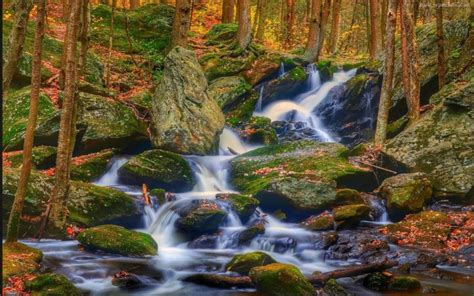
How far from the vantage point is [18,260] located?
7949 mm

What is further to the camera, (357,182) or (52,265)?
(357,182)

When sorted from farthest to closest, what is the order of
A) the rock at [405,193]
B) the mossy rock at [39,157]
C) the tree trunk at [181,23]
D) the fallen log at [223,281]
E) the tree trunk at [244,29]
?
1. the tree trunk at [244,29]
2. the tree trunk at [181,23]
3. the mossy rock at [39,157]
4. the rock at [405,193]
5. the fallen log at [223,281]

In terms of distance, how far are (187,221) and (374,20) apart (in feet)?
56.9

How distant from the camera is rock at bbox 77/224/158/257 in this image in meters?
9.66

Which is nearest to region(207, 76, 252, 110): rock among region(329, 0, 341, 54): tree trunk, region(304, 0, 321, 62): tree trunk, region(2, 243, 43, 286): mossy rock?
region(304, 0, 321, 62): tree trunk

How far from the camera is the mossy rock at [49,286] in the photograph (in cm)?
670

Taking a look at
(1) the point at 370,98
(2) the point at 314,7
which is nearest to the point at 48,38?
(2) the point at 314,7

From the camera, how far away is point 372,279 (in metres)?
8.20

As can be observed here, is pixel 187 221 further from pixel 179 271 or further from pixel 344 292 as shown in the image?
pixel 344 292

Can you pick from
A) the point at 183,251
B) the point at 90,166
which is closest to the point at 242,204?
the point at 183,251

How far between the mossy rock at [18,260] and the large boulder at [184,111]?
751 centimetres

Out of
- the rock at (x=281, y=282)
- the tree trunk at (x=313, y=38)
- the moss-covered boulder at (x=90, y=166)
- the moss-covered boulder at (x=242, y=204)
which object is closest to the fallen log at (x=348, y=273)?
the rock at (x=281, y=282)

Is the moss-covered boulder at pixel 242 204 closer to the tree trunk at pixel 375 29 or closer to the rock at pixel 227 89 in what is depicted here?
the rock at pixel 227 89

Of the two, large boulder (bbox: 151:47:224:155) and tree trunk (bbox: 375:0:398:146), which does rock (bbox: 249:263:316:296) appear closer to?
large boulder (bbox: 151:47:224:155)
